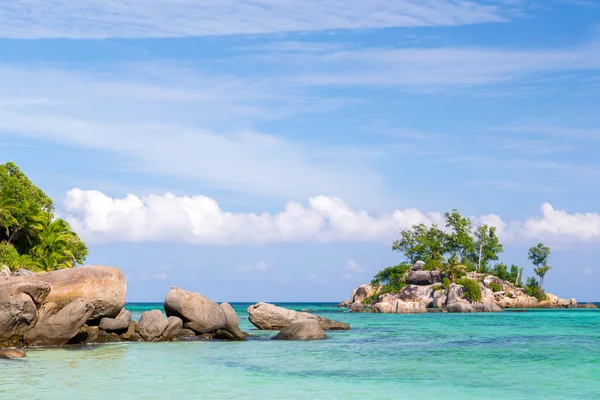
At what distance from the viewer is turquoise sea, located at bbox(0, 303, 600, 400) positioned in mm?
18969

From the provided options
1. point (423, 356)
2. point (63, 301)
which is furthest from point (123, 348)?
point (423, 356)

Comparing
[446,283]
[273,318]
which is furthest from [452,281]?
[273,318]

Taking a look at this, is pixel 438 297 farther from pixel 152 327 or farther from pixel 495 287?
pixel 152 327

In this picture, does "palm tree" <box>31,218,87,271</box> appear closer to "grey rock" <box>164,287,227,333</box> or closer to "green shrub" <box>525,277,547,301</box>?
"grey rock" <box>164,287,227,333</box>

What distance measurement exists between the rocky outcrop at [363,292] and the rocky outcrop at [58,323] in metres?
79.1

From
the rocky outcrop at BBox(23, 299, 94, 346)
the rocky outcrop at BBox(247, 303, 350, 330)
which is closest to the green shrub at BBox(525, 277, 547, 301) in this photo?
the rocky outcrop at BBox(247, 303, 350, 330)

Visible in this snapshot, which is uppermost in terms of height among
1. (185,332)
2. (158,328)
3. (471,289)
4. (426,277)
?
(426,277)

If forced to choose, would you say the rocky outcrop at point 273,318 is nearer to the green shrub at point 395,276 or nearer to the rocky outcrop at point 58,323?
the rocky outcrop at point 58,323

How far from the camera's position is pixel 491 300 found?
9538 cm

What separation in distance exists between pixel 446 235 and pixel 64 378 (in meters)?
96.3

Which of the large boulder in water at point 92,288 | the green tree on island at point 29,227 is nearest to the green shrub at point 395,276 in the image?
the green tree on island at point 29,227

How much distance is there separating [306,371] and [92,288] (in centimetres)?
1265

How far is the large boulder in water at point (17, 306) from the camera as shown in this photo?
28.2 m

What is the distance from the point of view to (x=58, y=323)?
30422mm
